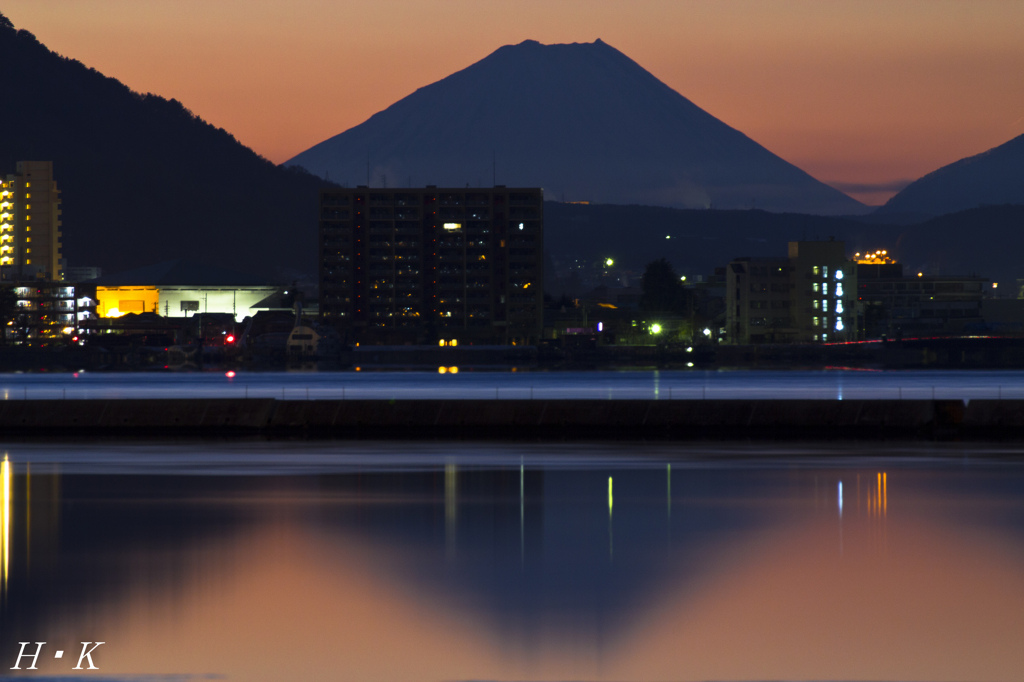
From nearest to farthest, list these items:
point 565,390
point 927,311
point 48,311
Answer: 1. point 565,390
2. point 927,311
3. point 48,311

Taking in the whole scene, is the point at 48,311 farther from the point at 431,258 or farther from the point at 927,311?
the point at 927,311

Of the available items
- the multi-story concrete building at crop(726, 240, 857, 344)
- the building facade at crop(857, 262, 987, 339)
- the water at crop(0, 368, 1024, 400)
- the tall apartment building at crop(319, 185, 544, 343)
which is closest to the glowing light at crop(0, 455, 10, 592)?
the water at crop(0, 368, 1024, 400)

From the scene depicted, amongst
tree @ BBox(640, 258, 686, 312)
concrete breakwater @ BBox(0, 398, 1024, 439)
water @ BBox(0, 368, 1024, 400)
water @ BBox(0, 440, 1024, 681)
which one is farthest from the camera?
tree @ BBox(640, 258, 686, 312)

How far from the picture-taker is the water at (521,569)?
14.3 metres

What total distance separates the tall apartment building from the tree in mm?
17724

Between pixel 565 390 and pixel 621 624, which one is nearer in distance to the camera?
pixel 621 624

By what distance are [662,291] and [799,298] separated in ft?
99.9

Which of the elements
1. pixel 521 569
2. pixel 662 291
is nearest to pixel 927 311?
pixel 662 291

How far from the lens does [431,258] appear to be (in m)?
196

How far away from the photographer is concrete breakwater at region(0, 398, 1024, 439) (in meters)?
40.5

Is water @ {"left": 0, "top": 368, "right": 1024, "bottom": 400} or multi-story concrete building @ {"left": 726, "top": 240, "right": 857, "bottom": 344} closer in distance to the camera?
water @ {"left": 0, "top": 368, "right": 1024, "bottom": 400}

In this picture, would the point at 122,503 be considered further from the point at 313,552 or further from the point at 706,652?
the point at 706,652

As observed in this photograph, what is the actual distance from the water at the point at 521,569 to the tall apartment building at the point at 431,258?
15666 cm

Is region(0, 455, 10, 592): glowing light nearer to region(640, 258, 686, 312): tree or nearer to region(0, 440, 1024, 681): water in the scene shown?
region(0, 440, 1024, 681): water
